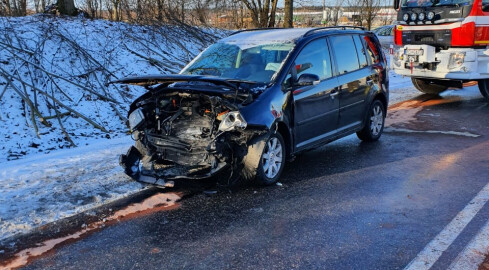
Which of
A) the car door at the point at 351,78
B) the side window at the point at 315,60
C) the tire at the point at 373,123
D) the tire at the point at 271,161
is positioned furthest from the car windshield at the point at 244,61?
the tire at the point at 373,123

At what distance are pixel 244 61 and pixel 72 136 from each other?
3.67 metres

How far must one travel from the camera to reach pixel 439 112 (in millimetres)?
10188

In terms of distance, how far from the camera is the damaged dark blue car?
4.91 m

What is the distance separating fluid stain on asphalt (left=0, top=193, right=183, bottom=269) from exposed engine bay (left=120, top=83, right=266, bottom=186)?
217mm

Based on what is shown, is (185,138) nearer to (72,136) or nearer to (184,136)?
(184,136)

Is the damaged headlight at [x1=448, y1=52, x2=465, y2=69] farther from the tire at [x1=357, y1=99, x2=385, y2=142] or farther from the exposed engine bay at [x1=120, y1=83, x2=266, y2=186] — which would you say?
the exposed engine bay at [x1=120, y1=83, x2=266, y2=186]

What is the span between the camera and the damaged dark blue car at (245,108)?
16.1 feet

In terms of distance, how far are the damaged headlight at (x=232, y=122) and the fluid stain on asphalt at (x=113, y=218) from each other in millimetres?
975

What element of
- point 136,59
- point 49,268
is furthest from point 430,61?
point 49,268

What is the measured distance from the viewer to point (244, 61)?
231 inches

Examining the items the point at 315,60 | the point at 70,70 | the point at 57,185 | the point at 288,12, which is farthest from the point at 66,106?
the point at 288,12

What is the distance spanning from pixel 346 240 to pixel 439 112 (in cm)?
738

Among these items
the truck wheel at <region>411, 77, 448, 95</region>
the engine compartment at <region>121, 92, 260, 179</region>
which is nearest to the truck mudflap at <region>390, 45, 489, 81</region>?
the truck wheel at <region>411, 77, 448, 95</region>

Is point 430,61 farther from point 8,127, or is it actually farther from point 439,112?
point 8,127
